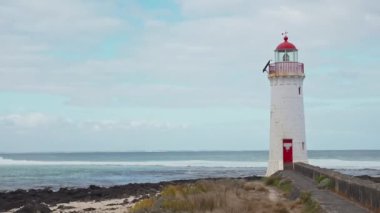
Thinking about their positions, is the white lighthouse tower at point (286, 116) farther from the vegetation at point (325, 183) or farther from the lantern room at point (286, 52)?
the vegetation at point (325, 183)

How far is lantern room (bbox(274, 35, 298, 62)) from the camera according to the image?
20.5 m

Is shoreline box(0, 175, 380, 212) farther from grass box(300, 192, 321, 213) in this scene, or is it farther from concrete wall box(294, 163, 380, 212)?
grass box(300, 192, 321, 213)

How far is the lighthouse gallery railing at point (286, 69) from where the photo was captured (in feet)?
65.1

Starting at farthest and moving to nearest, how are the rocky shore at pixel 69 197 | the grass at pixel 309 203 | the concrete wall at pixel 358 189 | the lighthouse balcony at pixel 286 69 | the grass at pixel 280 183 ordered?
the lighthouse balcony at pixel 286 69
the rocky shore at pixel 69 197
the grass at pixel 280 183
the grass at pixel 309 203
the concrete wall at pixel 358 189

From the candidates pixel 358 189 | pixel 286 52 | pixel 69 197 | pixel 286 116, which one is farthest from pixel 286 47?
pixel 358 189

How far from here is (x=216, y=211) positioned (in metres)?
9.80

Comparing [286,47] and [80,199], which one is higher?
[286,47]

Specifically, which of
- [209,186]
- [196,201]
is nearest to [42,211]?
[209,186]

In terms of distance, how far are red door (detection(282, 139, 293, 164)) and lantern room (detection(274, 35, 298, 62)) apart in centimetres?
293

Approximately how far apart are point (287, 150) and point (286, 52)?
349 cm

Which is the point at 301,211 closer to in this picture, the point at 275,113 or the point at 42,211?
the point at 42,211

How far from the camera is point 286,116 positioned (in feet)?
64.3

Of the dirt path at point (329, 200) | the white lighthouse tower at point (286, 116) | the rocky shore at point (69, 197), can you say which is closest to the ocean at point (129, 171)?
the rocky shore at point (69, 197)

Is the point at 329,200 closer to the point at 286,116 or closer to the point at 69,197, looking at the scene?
the point at 286,116
